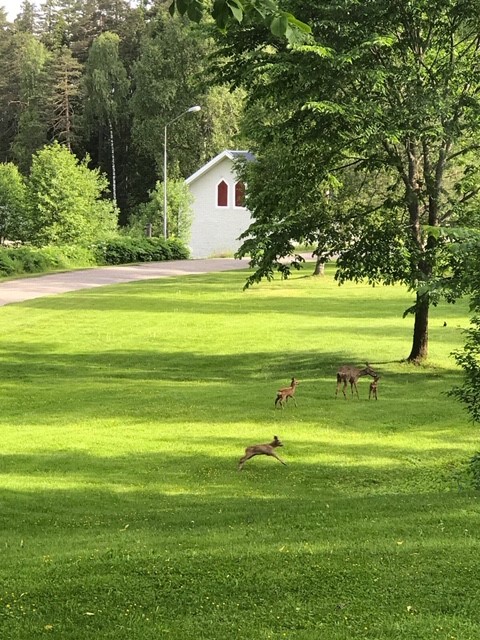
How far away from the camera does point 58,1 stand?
4227 inches

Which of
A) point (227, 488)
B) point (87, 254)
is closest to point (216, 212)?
point (87, 254)

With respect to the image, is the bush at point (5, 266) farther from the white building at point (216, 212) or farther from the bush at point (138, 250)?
the white building at point (216, 212)

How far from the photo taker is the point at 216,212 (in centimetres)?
6391

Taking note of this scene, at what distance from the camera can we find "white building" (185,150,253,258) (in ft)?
208

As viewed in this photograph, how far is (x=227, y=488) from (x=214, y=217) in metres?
54.9

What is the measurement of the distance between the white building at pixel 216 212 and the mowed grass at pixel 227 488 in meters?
39.4

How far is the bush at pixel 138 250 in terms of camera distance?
48.3 meters

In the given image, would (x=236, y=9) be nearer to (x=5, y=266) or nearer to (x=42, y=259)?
(x=5, y=266)

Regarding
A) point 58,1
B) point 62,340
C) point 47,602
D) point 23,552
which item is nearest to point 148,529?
point 23,552

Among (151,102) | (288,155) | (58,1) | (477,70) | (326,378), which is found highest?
(58,1)

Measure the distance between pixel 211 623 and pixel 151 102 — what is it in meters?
68.9

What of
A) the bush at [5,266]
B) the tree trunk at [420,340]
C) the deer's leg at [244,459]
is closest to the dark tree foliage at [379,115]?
the tree trunk at [420,340]

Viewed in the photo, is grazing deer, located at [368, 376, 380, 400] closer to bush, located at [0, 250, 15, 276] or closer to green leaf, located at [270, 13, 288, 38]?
green leaf, located at [270, 13, 288, 38]

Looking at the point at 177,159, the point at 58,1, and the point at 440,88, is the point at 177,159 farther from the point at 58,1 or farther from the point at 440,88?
the point at 440,88
